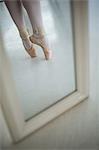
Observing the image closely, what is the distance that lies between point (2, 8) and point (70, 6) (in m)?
0.30

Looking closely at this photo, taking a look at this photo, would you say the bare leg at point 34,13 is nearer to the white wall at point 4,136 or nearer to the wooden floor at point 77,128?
the wooden floor at point 77,128

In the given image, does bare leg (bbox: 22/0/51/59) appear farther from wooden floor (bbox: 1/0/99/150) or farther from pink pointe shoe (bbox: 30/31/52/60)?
wooden floor (bbox: 1/0/99/150)

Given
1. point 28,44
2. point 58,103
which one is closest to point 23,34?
point 28,44

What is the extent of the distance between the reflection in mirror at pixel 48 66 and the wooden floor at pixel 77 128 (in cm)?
11

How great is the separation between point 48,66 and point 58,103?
217 millimetres

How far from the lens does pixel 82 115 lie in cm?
108

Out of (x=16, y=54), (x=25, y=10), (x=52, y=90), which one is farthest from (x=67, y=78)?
(x=25, y=10)

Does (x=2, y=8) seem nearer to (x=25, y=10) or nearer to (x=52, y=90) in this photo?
(x=25, y=10)

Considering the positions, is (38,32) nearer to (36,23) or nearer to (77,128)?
(36,23)

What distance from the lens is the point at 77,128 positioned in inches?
40.0

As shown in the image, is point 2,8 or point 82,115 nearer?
point 2,8

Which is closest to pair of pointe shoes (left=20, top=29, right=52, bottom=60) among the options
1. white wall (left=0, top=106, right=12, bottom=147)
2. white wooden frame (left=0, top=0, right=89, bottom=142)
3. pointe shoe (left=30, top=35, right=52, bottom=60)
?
pointe shoe (left=30, top=35, right=52, bottom=60)

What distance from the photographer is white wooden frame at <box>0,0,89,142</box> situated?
2.69 feet

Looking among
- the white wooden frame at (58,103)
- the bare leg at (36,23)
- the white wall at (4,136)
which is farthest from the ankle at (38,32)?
the white wall at (4,136)
